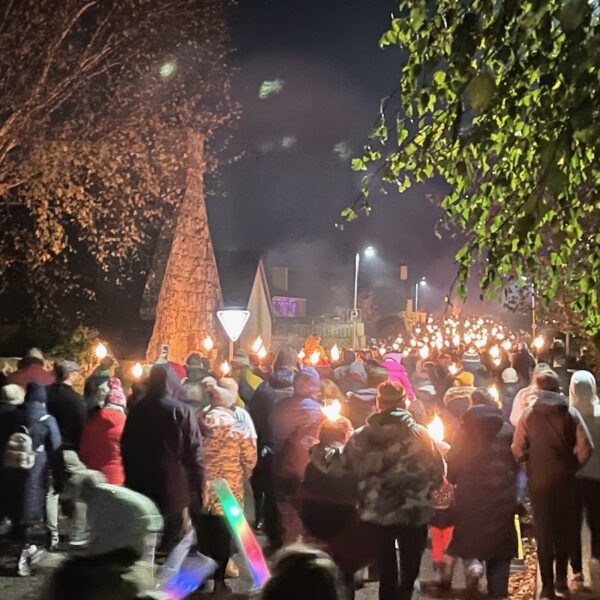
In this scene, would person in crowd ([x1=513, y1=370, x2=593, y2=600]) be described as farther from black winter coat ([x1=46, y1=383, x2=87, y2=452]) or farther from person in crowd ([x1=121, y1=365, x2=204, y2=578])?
black winter coat ([x1=46, y1=383, x2=87, y2=452])

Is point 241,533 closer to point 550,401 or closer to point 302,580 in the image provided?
point 550,401

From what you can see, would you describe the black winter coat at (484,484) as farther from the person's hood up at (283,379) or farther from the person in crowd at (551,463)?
the person's hood up at (283,379)

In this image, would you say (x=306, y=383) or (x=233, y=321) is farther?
(x=233, y=321)

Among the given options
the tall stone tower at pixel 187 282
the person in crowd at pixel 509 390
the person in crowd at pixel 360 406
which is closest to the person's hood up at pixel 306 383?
the person in crowd at pixel 360 406

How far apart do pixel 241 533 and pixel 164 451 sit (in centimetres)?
152

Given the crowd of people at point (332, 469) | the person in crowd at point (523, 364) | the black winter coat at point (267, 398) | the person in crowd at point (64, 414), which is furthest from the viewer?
the person in crowd at point (523, 364)

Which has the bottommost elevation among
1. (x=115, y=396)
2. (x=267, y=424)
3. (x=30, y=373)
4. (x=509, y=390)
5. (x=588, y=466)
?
(x=588, y=466)

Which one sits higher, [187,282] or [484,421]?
[187,282]

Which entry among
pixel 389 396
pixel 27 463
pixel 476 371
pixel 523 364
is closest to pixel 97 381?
pixel 27 463

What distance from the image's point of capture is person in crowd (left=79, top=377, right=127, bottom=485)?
8.17m

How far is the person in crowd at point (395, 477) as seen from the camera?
6.23 m

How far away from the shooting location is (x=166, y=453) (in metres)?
7.21

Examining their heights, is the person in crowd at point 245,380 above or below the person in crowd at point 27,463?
above

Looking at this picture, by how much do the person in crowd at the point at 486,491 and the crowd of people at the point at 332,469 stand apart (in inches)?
0.5
